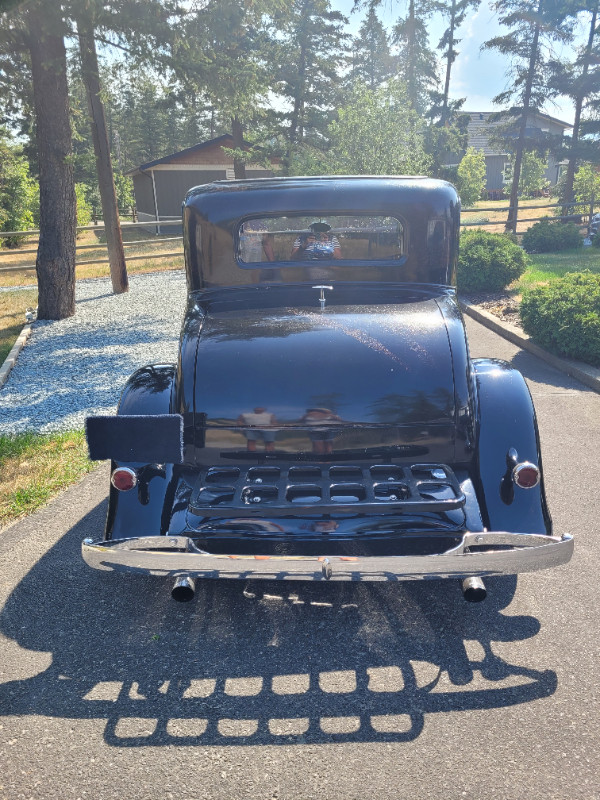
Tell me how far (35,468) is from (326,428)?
3281 mm

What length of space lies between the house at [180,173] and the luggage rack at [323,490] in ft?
105

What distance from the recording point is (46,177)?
37.2ft

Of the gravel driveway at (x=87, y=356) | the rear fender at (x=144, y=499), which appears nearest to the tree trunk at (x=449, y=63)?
the gravel driveway at (x=87, y=356)

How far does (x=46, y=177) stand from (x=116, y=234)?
9.98 ft

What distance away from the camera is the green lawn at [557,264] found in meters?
13.3

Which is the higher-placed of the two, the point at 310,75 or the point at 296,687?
the point at 310,75

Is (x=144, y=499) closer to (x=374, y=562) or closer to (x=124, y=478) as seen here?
(x=124, y=478)

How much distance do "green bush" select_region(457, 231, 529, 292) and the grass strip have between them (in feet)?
28.3

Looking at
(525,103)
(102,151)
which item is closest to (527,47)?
(525,103)

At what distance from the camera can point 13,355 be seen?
972cm

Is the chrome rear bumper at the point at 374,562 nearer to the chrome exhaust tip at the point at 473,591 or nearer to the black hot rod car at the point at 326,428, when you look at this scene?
the black hot rod car at the point at 326,428

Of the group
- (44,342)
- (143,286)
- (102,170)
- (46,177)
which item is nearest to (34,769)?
(44,342)

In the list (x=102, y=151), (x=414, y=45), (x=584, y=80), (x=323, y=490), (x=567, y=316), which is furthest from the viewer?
(x=414, y=45)

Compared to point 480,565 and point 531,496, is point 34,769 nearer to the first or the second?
point 480,565
